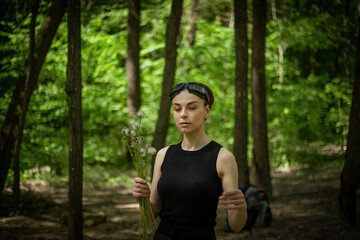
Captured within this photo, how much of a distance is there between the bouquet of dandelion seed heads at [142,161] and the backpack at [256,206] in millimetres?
4279

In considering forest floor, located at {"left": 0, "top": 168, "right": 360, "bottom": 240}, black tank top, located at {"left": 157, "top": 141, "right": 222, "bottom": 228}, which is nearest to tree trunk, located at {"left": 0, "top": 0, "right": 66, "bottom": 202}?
forest floor, located at {"left": 0, "top": 168, "right": 360, "bottom": 240}

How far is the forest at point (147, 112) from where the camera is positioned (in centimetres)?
579

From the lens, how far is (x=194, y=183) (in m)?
2.16

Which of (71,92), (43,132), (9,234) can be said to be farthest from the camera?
(43,132)

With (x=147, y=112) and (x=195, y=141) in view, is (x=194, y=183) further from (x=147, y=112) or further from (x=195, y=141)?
(x=147, y=112)

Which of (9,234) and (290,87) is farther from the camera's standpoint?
(290,87)

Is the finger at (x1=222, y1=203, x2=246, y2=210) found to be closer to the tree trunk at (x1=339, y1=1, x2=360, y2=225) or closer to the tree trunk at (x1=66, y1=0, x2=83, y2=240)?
the tree trunk at (x1=66, y1=0, x2=83, y2=240)

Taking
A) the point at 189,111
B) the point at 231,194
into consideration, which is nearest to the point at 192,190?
the point at 231,194

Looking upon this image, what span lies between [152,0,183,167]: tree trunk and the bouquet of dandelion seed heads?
4.10m

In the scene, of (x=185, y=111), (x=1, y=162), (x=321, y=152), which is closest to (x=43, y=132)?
(x=1, y=162)

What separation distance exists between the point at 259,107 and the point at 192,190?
21.7 feet

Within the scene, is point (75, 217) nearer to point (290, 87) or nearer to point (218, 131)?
point (218, 131)

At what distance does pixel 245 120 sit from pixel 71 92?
170 inches

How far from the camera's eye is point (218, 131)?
39.3 feet
